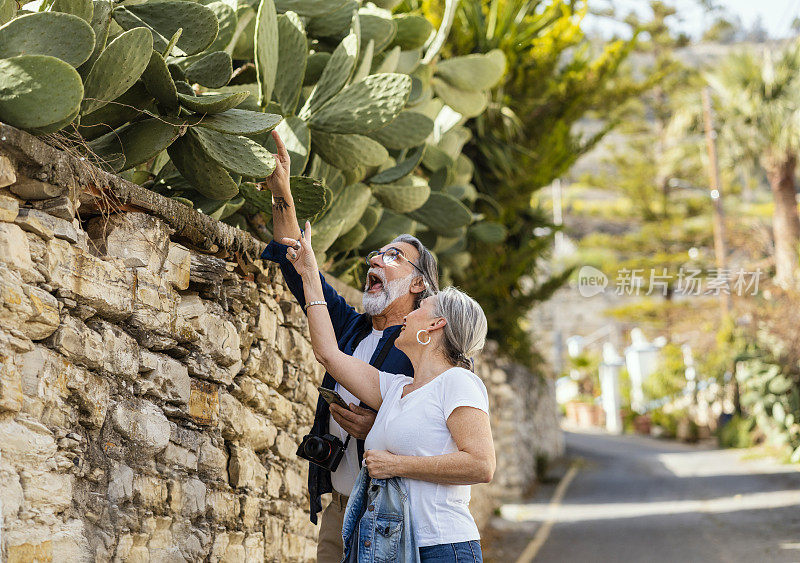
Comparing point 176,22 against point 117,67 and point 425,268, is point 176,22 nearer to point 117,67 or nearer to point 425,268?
point 117,67

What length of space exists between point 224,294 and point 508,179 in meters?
6.24

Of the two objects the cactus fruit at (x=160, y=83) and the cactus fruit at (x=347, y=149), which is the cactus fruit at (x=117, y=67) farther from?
the cactus fruit at (x=347, y=149)

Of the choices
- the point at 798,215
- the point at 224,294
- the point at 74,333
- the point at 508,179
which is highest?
the point at 798,215

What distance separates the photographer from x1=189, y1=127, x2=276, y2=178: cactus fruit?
3320mm

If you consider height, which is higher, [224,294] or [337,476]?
[224,294]

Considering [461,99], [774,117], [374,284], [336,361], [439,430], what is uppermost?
[774,117]

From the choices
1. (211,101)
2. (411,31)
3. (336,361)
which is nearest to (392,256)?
(336,361)

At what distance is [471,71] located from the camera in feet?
22.1

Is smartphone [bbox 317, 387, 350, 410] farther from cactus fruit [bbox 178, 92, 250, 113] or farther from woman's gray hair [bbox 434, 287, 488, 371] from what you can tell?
cactus fruit [bbox 178, 92, 250, 113]

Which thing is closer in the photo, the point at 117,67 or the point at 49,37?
the point at 49,37

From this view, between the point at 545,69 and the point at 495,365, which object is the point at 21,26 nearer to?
the point at 545,69

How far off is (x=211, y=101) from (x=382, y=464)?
1493 mm

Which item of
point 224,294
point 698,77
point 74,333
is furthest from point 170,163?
point 698,77

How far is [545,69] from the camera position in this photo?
1004 centimetres
